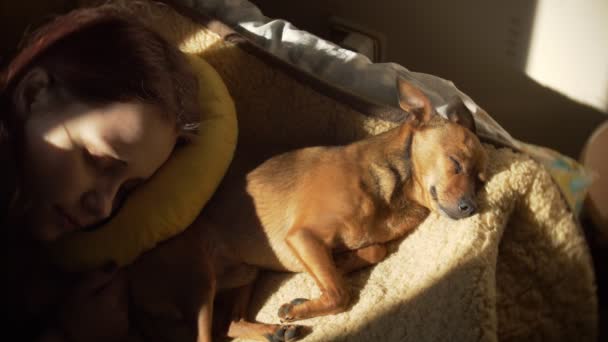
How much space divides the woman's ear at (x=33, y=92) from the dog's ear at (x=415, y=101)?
0.74m

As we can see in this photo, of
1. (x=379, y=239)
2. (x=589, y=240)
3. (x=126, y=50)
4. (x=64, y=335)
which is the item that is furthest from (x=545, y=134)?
(x=64, y=335)

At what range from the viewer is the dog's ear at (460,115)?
132cm

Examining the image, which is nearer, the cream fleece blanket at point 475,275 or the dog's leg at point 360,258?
the cream fleece blanket at point 475,275

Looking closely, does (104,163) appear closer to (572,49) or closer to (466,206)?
(466,206)

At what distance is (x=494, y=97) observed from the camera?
78.9 inches

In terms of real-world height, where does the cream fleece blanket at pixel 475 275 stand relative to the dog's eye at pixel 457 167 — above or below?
below

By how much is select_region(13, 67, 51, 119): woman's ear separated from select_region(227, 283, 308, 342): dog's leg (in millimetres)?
596

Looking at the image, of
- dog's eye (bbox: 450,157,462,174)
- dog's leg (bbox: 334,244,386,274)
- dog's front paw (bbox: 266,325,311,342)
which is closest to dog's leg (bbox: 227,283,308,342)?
dog's front paw (bbox: 266,325,311,342)

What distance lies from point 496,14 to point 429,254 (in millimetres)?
920

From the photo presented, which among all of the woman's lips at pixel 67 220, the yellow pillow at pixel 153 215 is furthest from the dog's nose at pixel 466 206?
the woman's lips at pixel 67 220

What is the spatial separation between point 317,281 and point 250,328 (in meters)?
0.19

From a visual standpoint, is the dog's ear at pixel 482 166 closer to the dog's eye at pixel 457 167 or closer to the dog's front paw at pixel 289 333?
the dog's eye at pixel 457 167

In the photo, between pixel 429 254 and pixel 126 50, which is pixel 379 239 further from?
pixel 126 50

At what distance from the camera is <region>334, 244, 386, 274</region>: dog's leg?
4.39 feet
